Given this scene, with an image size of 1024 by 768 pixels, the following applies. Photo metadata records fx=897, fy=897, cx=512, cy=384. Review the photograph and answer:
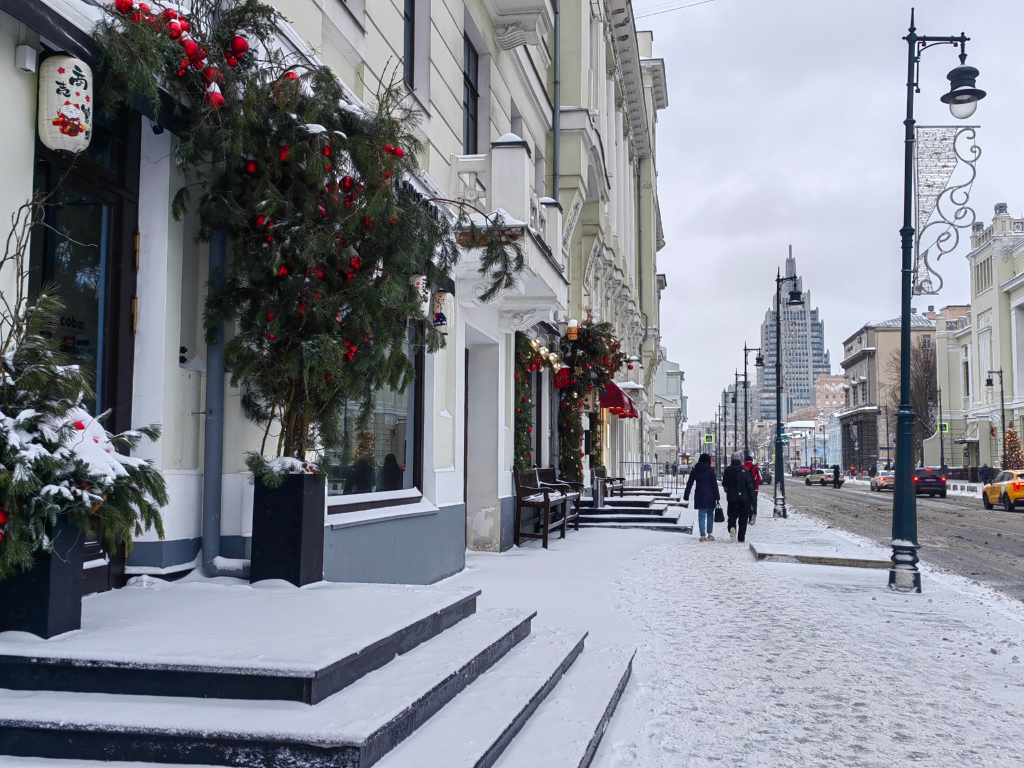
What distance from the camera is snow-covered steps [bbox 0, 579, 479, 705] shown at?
359 centimetres

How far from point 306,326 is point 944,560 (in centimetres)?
1307

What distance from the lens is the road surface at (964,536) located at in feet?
43.5

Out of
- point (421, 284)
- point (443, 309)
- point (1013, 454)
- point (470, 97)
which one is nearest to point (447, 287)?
point (443, 309)

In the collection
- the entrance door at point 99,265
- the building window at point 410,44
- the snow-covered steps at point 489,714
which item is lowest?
the snow-covered steps at point 489,714

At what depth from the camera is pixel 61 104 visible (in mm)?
4355

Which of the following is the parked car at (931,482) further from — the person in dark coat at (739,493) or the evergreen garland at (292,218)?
the evergreen garland at (292,218)

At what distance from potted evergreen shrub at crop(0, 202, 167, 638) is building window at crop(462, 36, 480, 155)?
8832mm

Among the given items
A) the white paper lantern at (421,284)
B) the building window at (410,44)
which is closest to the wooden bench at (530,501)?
the building window at (410,44)

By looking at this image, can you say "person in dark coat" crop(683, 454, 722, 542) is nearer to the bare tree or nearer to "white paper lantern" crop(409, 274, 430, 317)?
"white paper lantern" crop(409, 274, 430, 317)

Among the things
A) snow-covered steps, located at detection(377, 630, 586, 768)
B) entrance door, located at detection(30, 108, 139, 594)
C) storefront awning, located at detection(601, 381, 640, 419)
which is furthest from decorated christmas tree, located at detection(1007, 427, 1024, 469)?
entrance door, located at detection(30, 108, 139, 594)

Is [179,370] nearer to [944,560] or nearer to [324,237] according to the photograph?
[324,237]

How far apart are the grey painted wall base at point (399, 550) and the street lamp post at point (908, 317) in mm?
5208

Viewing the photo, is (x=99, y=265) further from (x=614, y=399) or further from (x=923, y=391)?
(x=923, y=391)

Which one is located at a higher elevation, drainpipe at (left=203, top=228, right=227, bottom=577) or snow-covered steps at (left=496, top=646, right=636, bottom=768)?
drainpipe at (left=203, top=228, right=227, bottom=577)
